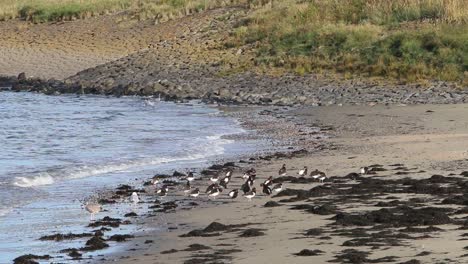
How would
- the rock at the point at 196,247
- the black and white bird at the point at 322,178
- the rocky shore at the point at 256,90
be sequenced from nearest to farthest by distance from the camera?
the rock at the point at 196,247 < the black and white bird at the point at 322,178 < the rocky shore at the point at 256,90

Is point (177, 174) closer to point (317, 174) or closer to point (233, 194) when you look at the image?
point (317, 174)

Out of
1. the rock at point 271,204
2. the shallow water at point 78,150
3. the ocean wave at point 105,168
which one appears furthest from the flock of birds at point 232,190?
the ocean wave at point 105,168

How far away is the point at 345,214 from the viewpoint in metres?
12.4

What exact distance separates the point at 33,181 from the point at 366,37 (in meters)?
18.3

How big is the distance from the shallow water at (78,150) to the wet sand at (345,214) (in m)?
1.19

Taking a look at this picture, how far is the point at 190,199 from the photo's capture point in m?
14.8

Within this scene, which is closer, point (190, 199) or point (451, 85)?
point (190, 199)

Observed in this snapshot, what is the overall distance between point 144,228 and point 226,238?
53.0 inches

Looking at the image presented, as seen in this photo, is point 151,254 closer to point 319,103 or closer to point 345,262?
point 345,262

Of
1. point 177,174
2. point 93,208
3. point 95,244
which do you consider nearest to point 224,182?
point 177,174

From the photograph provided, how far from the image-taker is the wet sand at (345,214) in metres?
10.4

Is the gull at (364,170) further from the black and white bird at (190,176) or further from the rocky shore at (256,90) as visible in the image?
the rocky shore at (256,90)

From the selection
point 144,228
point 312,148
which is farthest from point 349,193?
point 312,148

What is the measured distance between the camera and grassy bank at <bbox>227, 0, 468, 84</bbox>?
30.8 metres
